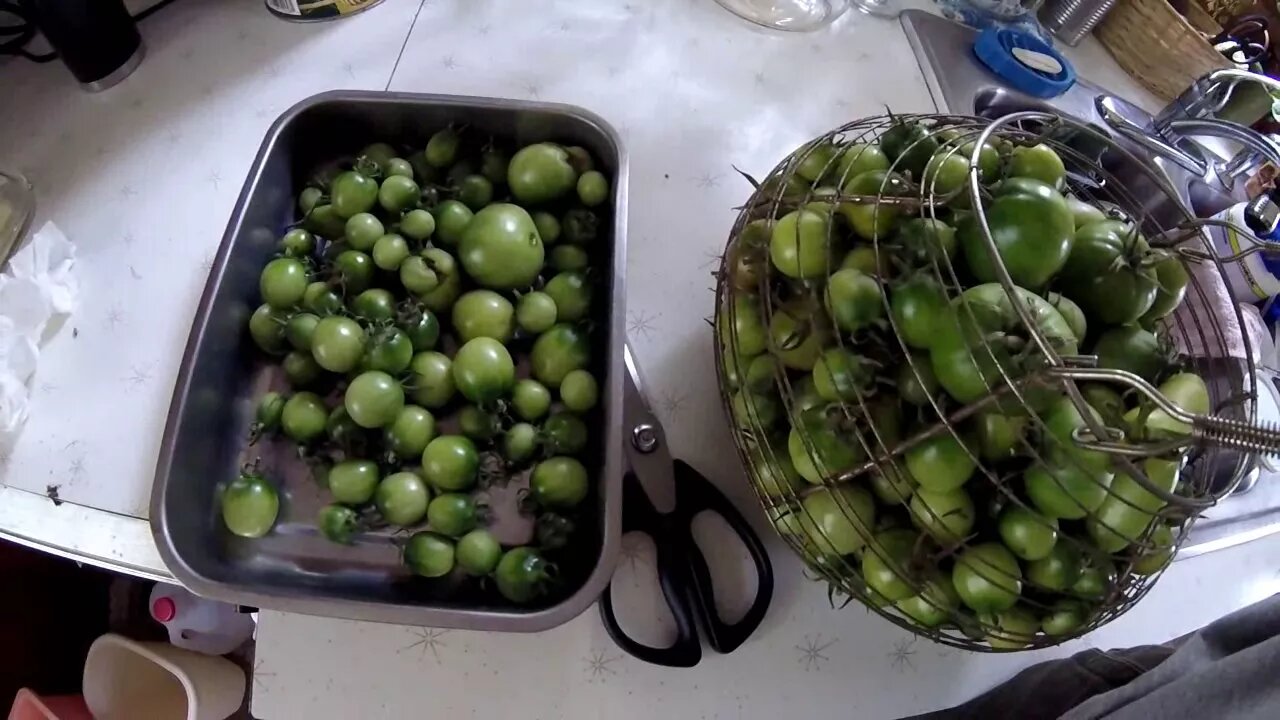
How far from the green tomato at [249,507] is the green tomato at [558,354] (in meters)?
0.20

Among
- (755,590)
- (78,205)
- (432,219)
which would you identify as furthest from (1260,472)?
(78,205)

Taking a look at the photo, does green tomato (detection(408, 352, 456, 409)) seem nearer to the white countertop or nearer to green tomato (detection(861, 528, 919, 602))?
the white countertop

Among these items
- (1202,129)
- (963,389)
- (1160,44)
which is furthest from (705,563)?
(1160,44)

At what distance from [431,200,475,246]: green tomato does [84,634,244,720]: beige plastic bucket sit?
553mm

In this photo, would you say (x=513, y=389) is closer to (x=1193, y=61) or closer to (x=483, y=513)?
(x=483, y=513)

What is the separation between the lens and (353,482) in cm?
54

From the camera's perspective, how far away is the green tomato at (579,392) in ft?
1.85

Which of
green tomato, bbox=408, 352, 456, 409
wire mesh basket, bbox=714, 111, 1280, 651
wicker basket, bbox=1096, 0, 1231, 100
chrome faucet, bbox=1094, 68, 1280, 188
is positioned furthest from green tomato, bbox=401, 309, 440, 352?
wicker basket, bbox=1096, 0, 1231, 100

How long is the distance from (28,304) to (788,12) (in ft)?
2.43

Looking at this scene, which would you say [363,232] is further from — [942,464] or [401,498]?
[942,464]

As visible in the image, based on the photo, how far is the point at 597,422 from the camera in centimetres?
57

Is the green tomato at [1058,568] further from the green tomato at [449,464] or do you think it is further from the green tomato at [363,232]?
the green tomato at [363,232]

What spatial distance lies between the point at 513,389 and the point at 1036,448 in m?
0.34

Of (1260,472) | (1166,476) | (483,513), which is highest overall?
(1166,476)
